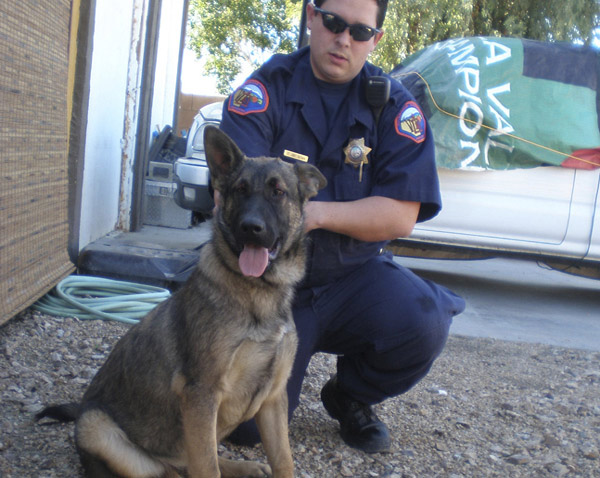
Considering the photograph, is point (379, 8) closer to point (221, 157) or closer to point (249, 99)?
point (249, 99)

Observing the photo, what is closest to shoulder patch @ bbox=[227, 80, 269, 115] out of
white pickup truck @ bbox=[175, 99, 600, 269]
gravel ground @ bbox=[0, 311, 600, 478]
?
gravel ground @ bbox=[0, 311, 600, 478]

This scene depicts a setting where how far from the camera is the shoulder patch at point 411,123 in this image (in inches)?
125

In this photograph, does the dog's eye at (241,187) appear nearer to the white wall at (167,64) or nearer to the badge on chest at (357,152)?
the badge on chest at (357,152)

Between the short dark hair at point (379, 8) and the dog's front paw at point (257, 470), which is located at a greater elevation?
the short dark hair at point (379, 8)

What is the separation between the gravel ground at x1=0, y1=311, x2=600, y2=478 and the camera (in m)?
2.94

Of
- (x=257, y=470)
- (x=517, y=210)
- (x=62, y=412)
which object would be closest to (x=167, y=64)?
(x=517, y=210)

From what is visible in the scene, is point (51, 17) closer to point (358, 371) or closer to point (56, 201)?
point (56, 201)

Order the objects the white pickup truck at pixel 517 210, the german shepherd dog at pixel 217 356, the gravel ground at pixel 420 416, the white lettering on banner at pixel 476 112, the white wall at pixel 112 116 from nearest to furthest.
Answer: the german shepherd dog at pixel 217 356 < the gravel ground at pixel 420 416 < the white wall at pixel 112 116 < the white lettering on banner at pixel 476 112 < the white pickup truck at pixel 517 210

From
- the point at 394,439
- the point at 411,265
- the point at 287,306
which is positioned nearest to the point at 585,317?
the point at 411,265

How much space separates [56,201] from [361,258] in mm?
2356

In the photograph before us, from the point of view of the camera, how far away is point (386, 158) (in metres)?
3.16

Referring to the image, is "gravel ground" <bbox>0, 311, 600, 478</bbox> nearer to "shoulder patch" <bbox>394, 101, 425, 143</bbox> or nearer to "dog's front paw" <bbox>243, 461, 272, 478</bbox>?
"dog's front paw" <bbox>243, 461, 272, 478</bbox>

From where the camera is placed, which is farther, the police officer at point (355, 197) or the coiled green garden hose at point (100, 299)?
the coiled green garden hose at point (100, 299)

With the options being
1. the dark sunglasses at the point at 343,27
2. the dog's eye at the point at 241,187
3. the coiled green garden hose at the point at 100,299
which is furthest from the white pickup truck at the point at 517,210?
the dog's eye at the point at 241,187
